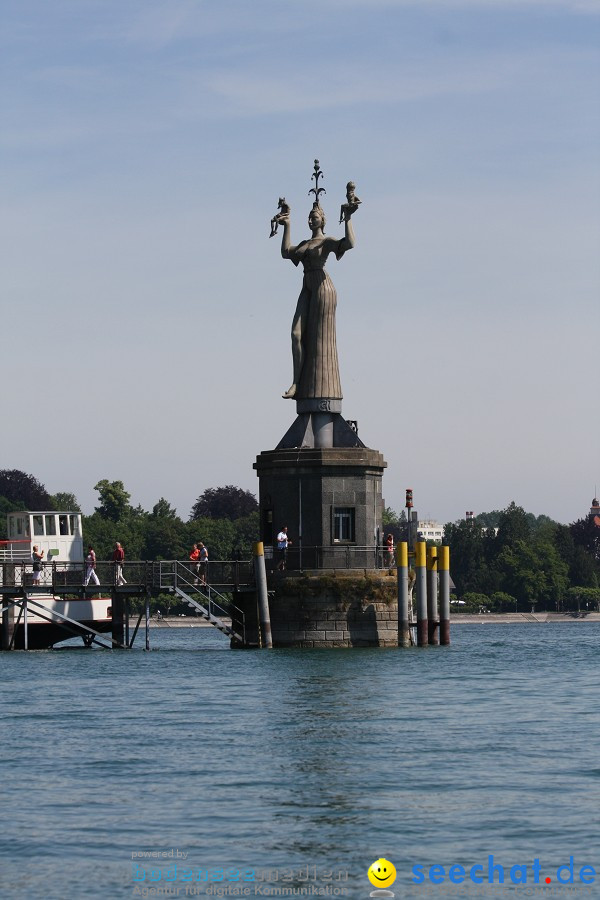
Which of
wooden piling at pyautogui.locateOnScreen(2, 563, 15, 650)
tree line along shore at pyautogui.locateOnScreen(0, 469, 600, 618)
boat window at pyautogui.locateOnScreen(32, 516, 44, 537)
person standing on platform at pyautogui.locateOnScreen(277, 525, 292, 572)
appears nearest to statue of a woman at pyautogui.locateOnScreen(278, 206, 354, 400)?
person standing on platform at pyautogui.locateOnScreen(277, 525, 292, 572)

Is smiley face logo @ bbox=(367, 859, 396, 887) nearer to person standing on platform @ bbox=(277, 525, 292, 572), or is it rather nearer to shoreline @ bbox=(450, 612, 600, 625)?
person standing on platform @ bbox=(277, 525, 292, 572)

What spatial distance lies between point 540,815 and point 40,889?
727 centimetres

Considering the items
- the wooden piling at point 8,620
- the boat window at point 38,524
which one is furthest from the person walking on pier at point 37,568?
the boat window at point 38,524

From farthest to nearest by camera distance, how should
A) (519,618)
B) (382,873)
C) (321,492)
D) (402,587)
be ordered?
1. (519,618)
2. (321,492)
3. (402,587)
4. (382,873)

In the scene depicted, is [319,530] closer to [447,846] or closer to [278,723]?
[278,723]

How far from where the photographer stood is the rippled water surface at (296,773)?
21609 mm

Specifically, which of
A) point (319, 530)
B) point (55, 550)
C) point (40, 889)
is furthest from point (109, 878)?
point (55, 550)

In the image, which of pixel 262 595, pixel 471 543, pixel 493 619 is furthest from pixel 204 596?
pixel 471 543

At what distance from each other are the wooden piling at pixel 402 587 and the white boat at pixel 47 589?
33.5 ft

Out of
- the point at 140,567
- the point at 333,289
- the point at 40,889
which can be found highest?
the point at 333,289

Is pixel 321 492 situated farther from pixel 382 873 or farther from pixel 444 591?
pixel 382 873

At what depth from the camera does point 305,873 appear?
20.7 meters

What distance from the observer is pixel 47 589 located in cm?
5512

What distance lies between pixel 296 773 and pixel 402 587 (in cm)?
2486
